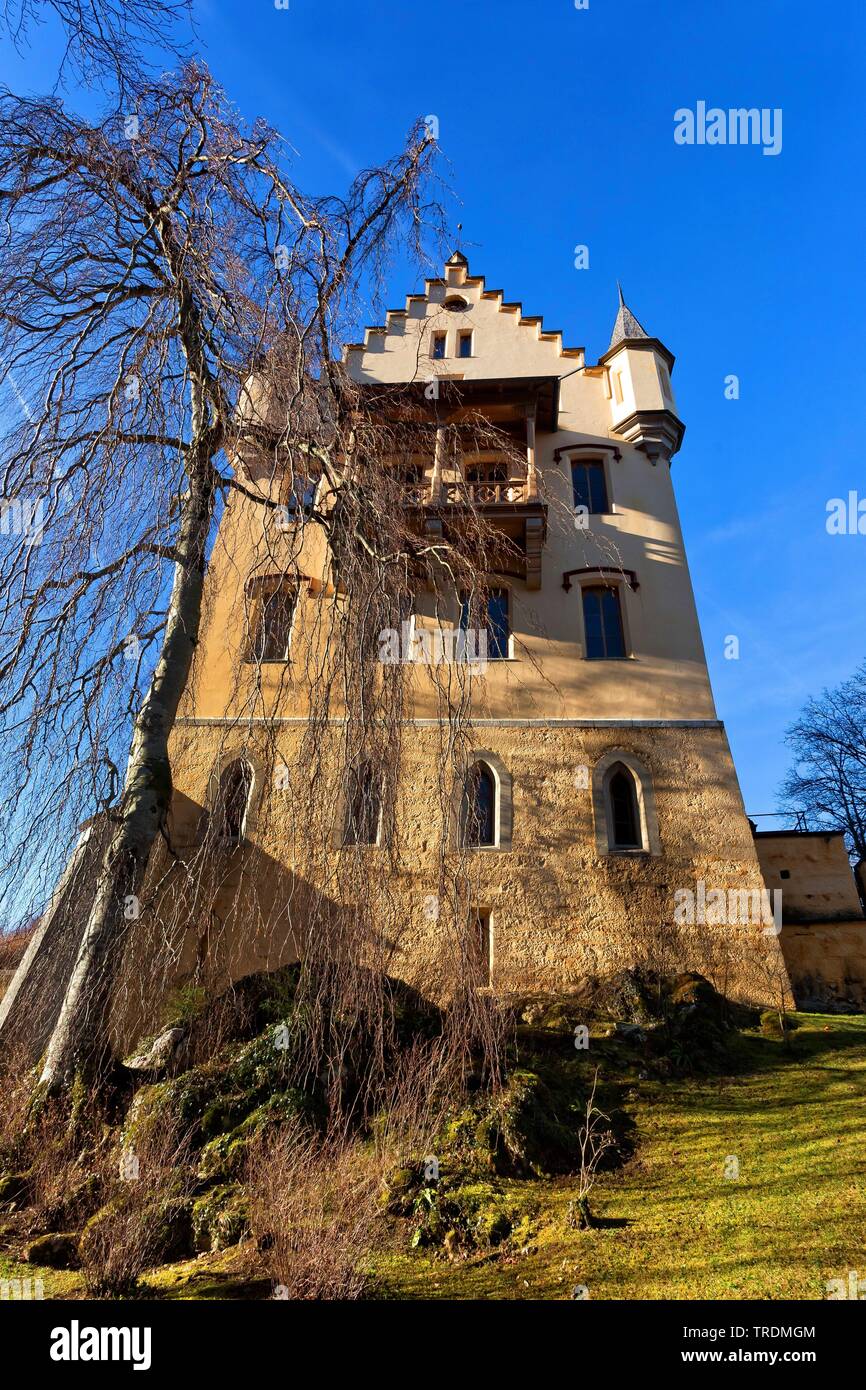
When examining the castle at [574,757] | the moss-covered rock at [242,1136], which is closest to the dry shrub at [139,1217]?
the moss-covered rock at [242,1136]

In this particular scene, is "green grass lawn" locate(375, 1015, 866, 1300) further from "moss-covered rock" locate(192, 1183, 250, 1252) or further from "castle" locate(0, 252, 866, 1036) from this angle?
"castle" locate(0, 252, 866, 1036)

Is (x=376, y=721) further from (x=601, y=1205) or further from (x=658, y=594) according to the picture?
(x=658, y=594)

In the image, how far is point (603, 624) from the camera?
46.4ft

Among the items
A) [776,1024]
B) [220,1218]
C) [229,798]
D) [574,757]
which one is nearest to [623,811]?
[574,757]

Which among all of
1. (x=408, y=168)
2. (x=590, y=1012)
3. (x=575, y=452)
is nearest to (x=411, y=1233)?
(x=590, y=1012)

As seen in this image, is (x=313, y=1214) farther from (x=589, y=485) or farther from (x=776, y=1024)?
(x=589, y=485)

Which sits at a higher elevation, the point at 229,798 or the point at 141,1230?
the point at 229,798

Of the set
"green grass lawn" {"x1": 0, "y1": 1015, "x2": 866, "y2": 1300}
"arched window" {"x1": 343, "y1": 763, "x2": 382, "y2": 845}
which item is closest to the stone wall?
"green grass lawn" {"x1": 0, "y1": 1015, "x2": 866, "y2": 1300}

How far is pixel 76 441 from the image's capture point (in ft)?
18.8

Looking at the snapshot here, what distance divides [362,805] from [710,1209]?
4.29 metres

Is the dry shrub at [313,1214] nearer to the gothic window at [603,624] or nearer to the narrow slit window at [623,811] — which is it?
the narrow slit window at [623,811]
